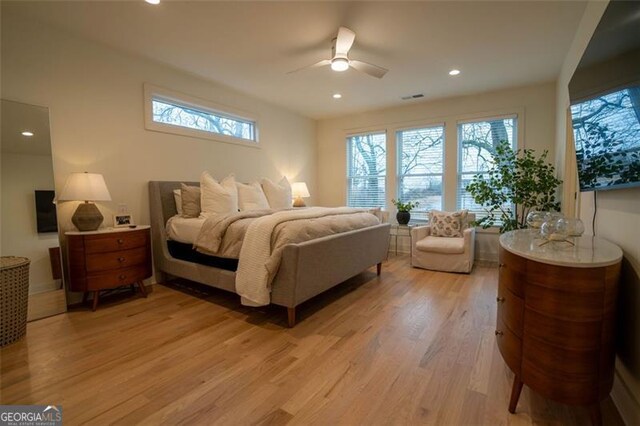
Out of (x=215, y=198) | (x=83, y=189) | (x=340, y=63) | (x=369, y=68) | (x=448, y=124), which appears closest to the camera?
(x=83, y=189)

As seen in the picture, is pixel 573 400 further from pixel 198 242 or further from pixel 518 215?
pixel 518 215

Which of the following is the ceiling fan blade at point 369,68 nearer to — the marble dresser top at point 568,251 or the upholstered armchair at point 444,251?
the marble dresser top at point 568,251

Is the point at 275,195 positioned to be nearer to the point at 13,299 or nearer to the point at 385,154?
the point at 385,154

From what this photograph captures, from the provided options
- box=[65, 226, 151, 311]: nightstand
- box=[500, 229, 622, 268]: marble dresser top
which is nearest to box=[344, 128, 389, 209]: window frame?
box=[500, 229, 622, 268]: marble dresser top

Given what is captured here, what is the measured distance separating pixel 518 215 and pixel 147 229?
491 cm

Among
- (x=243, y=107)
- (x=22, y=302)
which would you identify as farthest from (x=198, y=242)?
(x=243, y=107)

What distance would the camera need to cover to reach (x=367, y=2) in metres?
2.27

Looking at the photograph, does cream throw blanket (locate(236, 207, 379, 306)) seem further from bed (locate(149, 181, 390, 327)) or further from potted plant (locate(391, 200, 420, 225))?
potted plant (locate(391, 200, 420, 225))

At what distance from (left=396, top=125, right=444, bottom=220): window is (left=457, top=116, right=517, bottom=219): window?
306 millimetres

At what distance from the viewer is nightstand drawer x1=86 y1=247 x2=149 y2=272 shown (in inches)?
102

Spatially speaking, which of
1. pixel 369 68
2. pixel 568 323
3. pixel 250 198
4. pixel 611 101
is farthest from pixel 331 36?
pixel 568 323

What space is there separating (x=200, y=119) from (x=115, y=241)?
2003mm

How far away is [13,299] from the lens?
81.1 inches

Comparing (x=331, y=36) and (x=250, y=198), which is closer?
(x=331, y=36)
